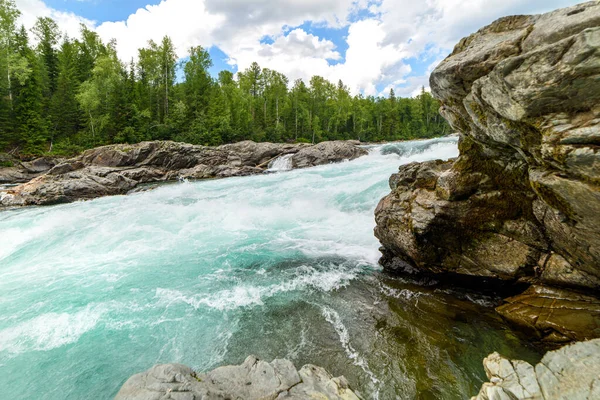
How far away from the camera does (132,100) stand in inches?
1813

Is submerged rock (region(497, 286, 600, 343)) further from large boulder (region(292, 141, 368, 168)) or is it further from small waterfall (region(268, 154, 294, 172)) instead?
small waterfall (region(268, 154, 294, 172))

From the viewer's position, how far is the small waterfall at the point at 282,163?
36.3 metres

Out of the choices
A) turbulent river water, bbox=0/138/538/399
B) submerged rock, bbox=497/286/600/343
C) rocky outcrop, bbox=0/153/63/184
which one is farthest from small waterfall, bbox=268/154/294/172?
submerged rock, bbox=497/286/600/343

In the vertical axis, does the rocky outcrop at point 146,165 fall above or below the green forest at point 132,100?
below

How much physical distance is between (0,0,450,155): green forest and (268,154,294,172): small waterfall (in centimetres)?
1394

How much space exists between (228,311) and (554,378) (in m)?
6.17

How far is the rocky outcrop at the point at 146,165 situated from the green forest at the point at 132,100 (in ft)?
33.4

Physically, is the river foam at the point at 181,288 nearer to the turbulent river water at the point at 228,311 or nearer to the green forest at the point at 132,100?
the turbulent river water at the point at 228,311

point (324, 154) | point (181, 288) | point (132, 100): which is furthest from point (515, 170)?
point (132, 100)

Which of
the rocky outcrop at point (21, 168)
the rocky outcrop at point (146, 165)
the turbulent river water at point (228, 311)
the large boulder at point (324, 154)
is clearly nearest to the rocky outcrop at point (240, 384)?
the turbulent river water at point (228, 311)

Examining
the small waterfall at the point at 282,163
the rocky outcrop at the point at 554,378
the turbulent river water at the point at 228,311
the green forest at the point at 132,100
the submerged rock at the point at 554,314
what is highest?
the green forest at the point at 132,100

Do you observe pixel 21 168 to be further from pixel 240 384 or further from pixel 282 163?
pixel 240 384

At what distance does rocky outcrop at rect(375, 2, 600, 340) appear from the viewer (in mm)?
3859

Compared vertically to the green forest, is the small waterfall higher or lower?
lower
